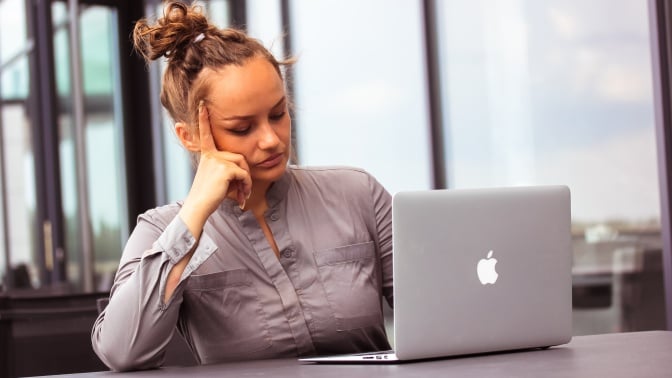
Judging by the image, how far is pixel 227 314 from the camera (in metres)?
2.04

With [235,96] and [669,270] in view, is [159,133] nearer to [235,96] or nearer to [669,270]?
[669,270]

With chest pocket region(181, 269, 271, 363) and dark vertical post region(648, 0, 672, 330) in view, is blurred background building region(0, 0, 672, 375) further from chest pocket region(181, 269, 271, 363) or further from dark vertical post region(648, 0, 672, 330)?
chest pocket region(181, 269, 271, 363)

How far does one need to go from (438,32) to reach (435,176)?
24.9 inches

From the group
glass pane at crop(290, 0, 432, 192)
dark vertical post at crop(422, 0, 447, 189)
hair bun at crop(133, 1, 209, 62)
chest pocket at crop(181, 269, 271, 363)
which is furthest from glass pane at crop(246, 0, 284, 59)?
chest pocket at crop(181, 269, 271, 363)

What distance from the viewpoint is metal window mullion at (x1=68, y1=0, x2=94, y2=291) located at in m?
6.96

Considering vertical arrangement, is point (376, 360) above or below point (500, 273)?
below

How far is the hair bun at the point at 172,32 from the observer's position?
2113 mm

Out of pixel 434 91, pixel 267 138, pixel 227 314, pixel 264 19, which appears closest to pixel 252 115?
pixel 267 138

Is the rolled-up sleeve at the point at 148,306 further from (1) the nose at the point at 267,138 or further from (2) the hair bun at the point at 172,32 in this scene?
(2) the hair bun at the point at 172,32

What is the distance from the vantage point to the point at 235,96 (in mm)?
2025

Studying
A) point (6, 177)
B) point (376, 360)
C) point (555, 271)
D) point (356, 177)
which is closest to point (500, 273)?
point (555, 271)

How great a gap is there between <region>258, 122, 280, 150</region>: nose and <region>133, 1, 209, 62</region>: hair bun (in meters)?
0.27

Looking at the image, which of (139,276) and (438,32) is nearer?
(139,276)

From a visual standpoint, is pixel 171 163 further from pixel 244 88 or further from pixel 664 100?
pixel 244 88
